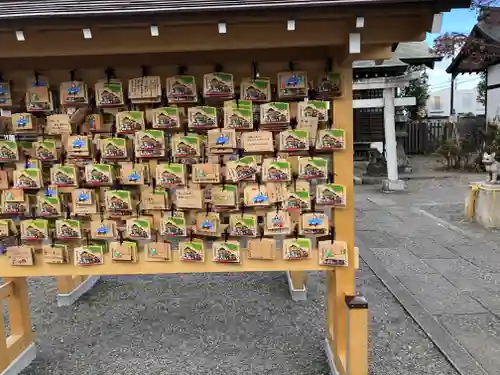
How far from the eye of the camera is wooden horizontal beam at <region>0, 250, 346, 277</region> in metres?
3.05

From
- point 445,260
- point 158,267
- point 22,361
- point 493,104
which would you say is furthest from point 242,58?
point 493,104

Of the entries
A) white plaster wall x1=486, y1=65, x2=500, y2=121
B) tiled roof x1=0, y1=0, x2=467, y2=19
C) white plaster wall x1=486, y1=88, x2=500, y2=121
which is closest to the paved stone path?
tiled roof x1=0, y1=0, x2=467, y2=19

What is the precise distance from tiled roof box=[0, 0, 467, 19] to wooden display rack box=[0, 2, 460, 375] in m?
0.05

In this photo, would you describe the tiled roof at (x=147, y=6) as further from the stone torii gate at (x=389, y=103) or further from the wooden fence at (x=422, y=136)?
the wooden fence at (x=422, y=136)

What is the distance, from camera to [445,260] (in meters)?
6.05

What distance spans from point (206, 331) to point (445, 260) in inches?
141

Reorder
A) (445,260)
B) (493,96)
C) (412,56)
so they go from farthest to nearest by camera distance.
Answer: (493,96) → (412,56) → (445,260)

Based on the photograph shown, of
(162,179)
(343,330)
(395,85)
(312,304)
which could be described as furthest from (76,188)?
(395,85)

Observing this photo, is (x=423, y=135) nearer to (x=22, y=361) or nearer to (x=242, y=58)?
(x=242, y=58)

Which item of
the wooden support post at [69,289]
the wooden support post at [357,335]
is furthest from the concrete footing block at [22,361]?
the wooden support post at [357,335]

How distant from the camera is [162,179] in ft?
9.68

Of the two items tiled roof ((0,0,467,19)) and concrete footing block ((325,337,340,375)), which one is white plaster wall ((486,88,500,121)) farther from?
tiled roof ((0,0,467,19))

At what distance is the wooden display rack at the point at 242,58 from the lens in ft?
8.31

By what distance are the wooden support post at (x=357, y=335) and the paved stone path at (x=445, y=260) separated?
3.44 ft
